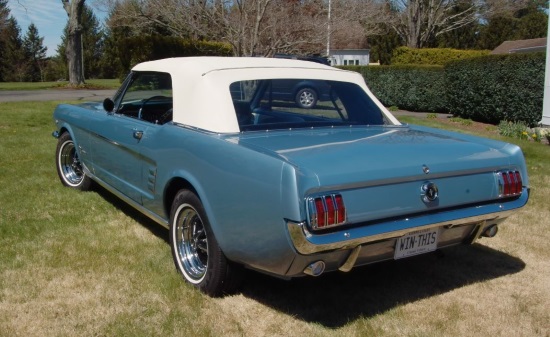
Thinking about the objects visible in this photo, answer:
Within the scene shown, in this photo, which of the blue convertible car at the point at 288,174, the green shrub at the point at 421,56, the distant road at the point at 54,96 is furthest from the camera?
the green shrub at the point at 421,56

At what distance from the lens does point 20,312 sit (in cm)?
352

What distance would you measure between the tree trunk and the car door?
1884 centimetres

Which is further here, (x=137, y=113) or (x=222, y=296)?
(x=137, y=113)

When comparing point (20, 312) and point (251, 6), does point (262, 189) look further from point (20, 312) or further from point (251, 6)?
point (251, 6)

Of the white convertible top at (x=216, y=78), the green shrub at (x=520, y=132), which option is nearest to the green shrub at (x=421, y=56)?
the green shrub at (x=520, y=132)

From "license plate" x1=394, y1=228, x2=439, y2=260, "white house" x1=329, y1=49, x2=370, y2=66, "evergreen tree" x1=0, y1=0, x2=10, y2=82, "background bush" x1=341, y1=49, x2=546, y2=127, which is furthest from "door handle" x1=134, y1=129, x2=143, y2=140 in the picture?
"white house" x1=329, y1=49, x2=370, y2=66

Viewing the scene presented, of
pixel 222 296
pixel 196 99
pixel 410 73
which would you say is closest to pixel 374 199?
pixel 222 296

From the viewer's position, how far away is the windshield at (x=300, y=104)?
4.12m

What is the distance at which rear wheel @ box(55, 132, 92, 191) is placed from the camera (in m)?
6.34

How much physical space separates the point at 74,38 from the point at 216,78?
20945 millimetres

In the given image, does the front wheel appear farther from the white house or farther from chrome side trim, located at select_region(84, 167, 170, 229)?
the white house

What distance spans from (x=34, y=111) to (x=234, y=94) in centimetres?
1030

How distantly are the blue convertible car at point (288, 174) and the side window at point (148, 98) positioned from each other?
2cm

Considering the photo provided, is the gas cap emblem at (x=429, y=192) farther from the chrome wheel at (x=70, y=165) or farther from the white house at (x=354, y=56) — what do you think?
the white house at (x=354, y=56)
